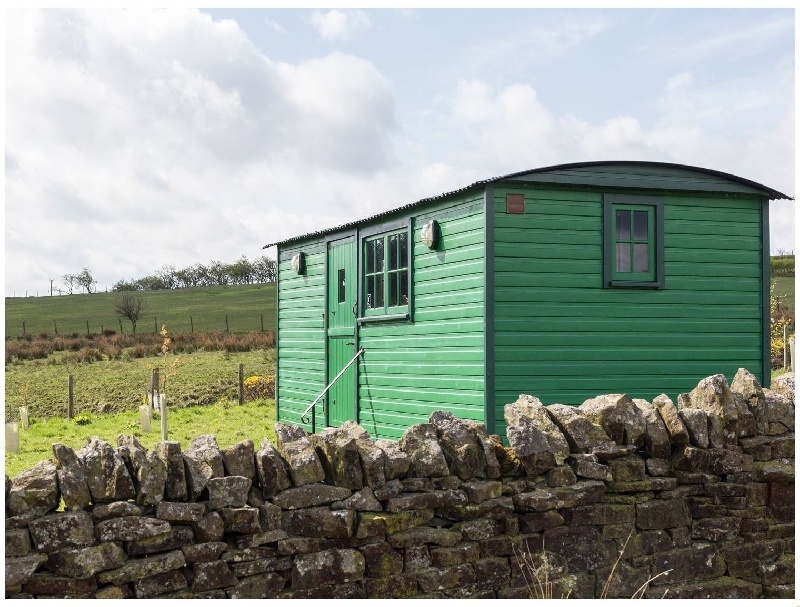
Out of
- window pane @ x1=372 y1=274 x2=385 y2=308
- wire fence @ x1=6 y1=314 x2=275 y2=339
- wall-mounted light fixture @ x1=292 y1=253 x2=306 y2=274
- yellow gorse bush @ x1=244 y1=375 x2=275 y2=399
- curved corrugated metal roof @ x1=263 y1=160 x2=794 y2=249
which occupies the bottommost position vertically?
yellow gorse bush @ x1=244 y1=375 x2=275 y2=399

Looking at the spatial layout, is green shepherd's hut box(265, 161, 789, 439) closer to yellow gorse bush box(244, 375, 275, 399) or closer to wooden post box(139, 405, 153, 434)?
wooden post box(139, 405, 153, 434)

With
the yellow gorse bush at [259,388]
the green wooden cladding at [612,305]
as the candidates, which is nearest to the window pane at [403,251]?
the green wooden cladding at [612,305]

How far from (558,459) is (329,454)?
1.63 m

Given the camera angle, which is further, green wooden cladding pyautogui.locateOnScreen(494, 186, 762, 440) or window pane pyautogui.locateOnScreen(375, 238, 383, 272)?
window pane pyautogui.locateOnScreen(375, 238, 383, 272)

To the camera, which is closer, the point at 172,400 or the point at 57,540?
the point at 57,540

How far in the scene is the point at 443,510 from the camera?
511 centimetres

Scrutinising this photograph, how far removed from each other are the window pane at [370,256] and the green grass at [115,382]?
31.9 ft

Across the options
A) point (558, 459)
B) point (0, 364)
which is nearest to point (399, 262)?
point (558, 459)

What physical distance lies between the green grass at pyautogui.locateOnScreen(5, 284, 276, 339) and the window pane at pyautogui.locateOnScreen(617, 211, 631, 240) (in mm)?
38311

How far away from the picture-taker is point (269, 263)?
73750mm

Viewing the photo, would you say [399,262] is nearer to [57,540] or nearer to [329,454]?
[329,454]

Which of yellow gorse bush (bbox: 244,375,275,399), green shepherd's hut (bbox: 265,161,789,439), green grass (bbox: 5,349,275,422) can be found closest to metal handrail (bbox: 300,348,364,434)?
green shepherd's hut (bbox: 265,161,789,439)

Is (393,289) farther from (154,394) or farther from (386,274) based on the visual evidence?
(154,394)

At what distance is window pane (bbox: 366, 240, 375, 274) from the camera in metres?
11.8
